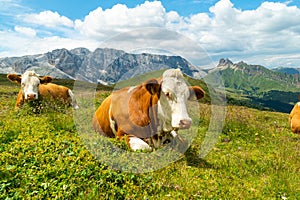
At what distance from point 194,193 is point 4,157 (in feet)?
16.0

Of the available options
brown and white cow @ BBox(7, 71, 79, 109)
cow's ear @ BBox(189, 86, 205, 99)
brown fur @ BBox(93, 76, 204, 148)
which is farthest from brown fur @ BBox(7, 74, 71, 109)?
cow's ear @ BBox(189, 86, 205, 99)

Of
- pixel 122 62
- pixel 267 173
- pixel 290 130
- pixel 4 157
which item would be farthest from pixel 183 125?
pixel 290 130

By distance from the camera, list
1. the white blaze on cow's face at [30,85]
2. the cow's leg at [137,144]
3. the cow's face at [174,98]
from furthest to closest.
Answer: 1. the white blaze on cow's face at [30,85]
2. the cow's leg at [137,144]
3. the cow's face at [174,98]

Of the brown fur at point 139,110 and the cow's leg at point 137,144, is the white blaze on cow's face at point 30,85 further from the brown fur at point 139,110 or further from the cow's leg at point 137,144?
the cow's leg at point 137,144

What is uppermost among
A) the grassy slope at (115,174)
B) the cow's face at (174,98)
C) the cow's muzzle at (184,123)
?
the cow's face at (174,98)

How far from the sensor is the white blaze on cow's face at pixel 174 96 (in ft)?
26.5

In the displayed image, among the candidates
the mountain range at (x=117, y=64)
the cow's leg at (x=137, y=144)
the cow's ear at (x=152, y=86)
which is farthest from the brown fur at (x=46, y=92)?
the cow's ear at (x=152, y=86)

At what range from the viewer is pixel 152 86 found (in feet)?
27.2

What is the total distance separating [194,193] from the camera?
21.7 feet

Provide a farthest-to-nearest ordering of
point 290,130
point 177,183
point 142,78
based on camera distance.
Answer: point 290,130, point 142,78, point 177,183

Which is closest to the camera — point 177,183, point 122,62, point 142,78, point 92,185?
point 92,185

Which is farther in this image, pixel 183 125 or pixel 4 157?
pixel 183 125

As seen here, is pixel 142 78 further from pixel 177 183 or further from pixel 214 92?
pixel 177 183

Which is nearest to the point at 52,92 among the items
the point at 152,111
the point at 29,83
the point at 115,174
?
the point at 29,83
